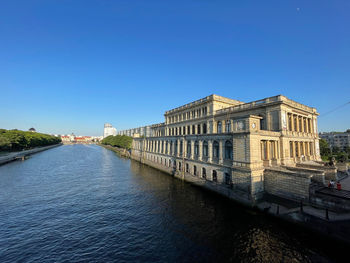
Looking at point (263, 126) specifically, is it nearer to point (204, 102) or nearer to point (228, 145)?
point (228, 145)

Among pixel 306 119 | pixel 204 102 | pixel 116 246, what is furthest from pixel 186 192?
pixel 306 119

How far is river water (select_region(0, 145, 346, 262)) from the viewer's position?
14.0 m

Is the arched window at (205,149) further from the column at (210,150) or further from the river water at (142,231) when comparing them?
the river water at (142,231)

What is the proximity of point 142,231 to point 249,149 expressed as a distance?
61.9ft

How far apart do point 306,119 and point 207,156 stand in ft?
88.7

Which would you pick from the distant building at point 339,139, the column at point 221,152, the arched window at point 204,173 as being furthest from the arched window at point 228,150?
the distant building at point 339,139

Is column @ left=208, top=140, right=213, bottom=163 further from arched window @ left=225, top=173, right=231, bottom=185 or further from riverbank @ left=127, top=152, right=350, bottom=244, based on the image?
riverbank @ left=127, top=152, right=350, bottom=244

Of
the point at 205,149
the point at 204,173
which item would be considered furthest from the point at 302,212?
the point at 205,149

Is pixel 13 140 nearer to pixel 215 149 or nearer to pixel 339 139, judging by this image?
pixel 215 149

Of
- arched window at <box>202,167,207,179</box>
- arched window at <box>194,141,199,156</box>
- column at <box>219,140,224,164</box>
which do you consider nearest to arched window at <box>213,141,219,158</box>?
column at <box>219,140,224,164</box>

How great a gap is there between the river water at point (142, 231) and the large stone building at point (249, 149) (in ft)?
15.5

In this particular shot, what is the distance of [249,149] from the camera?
953 inches

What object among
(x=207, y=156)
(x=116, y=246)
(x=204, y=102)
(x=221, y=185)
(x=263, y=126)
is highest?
(x=204, y=102)

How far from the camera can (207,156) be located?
114 ft
